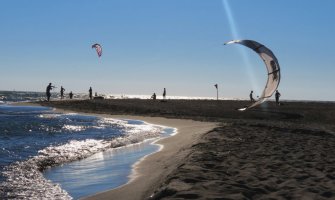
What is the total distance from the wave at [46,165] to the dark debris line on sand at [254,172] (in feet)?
7.69

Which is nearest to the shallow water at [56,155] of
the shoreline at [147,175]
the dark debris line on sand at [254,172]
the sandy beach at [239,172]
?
the shoreline at [147,175]

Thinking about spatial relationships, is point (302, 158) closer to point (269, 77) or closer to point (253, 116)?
point (269, 77)

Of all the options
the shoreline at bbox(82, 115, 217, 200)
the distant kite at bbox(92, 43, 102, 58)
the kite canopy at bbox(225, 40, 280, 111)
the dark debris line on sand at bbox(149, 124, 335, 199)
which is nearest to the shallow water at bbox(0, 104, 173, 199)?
the shoreline at bbox(82, 115, 217, 200)

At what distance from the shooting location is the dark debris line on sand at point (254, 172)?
22.4 ft

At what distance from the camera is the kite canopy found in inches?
768

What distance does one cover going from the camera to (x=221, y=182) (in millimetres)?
7426

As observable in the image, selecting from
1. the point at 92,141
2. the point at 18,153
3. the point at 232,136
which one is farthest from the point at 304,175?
the point at 92,141

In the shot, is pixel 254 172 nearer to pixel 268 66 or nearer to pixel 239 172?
pixel 239 172

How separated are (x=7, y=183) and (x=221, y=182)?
444cm

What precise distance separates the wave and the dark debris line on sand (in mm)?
2343

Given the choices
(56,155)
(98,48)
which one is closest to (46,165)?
(56,155)

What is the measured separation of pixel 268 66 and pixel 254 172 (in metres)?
12.9

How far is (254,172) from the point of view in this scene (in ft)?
27.9

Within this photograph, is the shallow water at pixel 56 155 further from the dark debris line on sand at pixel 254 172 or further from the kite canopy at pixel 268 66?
the kite canopy at pixel 268 66
